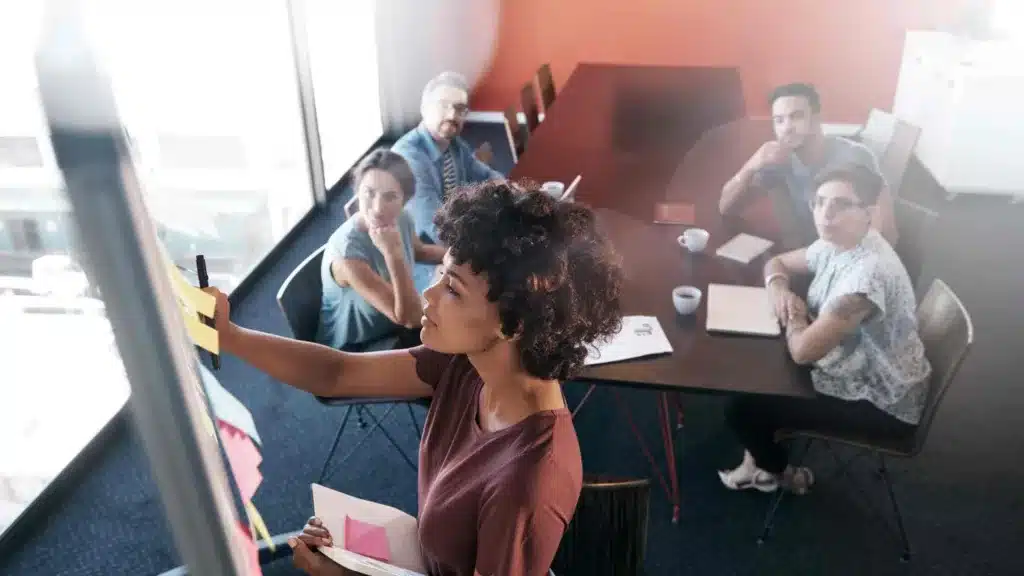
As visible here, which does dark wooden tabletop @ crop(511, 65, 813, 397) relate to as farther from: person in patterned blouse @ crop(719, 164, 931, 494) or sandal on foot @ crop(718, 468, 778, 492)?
sandal on foot @ crop(718, 468, 778, 492)

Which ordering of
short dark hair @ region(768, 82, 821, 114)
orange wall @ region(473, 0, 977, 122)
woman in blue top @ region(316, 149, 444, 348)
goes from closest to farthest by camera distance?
woman in blue top @ region(316, 149, 444, 348) → short dark hair @ region(768, 82, 821, 114) → orange wall @ region(473, 0, 977, 122)

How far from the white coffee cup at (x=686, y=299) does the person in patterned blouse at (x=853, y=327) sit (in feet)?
0.80

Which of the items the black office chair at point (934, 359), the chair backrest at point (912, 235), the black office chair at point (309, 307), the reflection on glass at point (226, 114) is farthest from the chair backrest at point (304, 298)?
the chair backrest at point (912, 235)

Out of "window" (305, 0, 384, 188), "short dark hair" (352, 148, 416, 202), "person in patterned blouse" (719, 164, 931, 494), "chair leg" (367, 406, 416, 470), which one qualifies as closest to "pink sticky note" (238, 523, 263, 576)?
"person in patterned blouse" (719, 164, 931, 494)

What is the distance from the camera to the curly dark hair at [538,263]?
54.9 inches

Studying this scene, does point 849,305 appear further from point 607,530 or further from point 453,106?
point 453,106

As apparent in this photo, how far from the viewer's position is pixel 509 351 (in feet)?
4.87

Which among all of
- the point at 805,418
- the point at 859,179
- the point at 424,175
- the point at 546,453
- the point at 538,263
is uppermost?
the point at 538,263

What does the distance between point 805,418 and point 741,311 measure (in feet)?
1.23

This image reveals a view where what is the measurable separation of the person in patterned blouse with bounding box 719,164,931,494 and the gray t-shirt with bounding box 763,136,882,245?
2.35ft

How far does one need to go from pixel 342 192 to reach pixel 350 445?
2649 millimetres

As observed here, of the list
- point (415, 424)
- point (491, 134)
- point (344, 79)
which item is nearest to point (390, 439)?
point (415, 424)

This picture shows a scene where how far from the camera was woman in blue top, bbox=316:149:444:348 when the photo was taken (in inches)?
101

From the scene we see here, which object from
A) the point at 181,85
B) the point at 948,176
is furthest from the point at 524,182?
the point at 948,176
